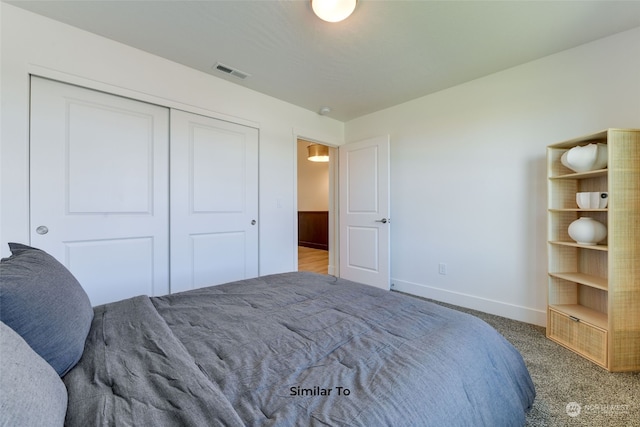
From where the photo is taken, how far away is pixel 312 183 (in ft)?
24.0

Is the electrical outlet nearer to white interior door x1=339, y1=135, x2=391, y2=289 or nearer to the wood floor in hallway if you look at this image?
white interior door x1=339, y1=135, x2=391, y2=289

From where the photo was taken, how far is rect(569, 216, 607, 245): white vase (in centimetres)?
191

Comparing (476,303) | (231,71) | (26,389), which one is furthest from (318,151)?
(26,389)

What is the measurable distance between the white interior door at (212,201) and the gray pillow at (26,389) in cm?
200

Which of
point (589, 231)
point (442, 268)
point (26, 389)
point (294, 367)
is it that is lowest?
point (442, 268)

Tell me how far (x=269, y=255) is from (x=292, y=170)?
109 cm

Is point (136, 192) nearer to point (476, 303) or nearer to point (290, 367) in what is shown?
point (290, 367)

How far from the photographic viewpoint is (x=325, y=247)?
673 centimetres

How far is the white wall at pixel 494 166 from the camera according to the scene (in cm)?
212

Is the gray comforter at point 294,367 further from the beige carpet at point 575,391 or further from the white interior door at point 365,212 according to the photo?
the white interior door at point 365,212

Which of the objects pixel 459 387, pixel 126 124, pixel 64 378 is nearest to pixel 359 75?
pixel 126 124

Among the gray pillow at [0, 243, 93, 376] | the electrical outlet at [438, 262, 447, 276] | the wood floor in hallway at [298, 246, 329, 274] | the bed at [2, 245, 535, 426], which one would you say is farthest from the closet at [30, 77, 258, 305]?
the electrical outlet at [438, 262, 447, 276]

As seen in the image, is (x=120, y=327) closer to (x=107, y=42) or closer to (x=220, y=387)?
(x=220, y=387)

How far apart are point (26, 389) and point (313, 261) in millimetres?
4793
